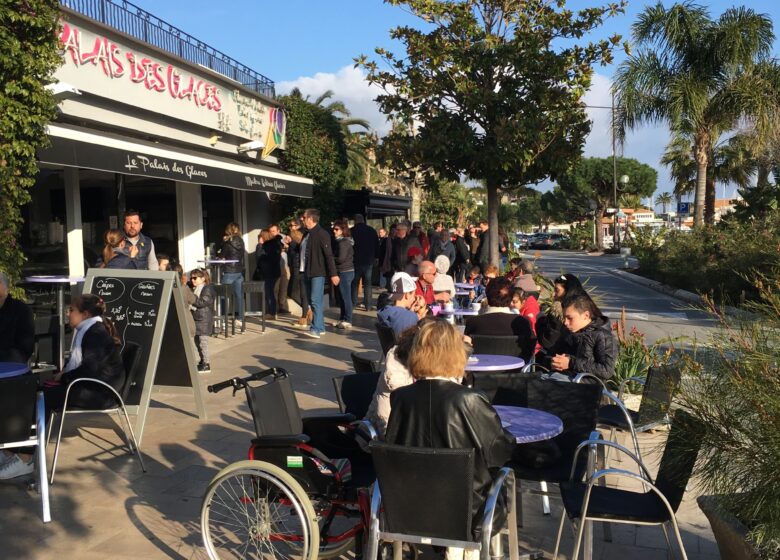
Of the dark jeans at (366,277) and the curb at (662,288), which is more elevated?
the dark jeans at (366,277)

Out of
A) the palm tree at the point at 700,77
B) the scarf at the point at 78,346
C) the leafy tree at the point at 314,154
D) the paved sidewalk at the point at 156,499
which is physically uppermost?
the palm tree at the point at 700,77

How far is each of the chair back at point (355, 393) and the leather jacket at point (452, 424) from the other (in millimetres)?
1439

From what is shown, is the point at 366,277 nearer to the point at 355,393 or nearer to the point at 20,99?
the point at 20,99

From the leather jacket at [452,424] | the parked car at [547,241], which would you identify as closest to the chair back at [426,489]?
the leather jacket at [452,424]

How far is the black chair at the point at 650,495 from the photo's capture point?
3.18m

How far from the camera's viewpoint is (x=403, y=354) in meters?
3.95

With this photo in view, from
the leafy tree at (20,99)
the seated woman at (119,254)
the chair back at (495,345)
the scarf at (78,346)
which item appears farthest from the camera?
the seated woman at (119,254)

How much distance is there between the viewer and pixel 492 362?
221 inches

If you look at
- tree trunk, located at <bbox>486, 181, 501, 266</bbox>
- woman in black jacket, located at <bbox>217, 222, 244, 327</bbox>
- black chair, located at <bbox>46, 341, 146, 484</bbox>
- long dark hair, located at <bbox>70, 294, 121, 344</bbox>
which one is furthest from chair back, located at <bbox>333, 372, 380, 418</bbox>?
woman in black jacket, located at <bbox>217, 222, 244, 327</bbox>

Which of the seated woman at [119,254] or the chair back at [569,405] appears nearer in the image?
the chair back at [569,405]

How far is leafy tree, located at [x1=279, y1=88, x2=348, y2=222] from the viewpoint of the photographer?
1603cm

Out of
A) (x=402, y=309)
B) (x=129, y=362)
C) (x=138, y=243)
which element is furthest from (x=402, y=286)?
(x=138, y=243)

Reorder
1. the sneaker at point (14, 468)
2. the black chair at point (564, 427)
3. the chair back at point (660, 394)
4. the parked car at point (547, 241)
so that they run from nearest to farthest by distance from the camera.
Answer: the chair back at point (660, 394)
the black chair at point (564, 427)
the sneaker at point (14, 468)
the parked car at point (547, 241)

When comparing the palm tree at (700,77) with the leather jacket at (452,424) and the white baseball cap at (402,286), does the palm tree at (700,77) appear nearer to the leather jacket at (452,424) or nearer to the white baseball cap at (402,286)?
the white baseball cap at (402,286)
